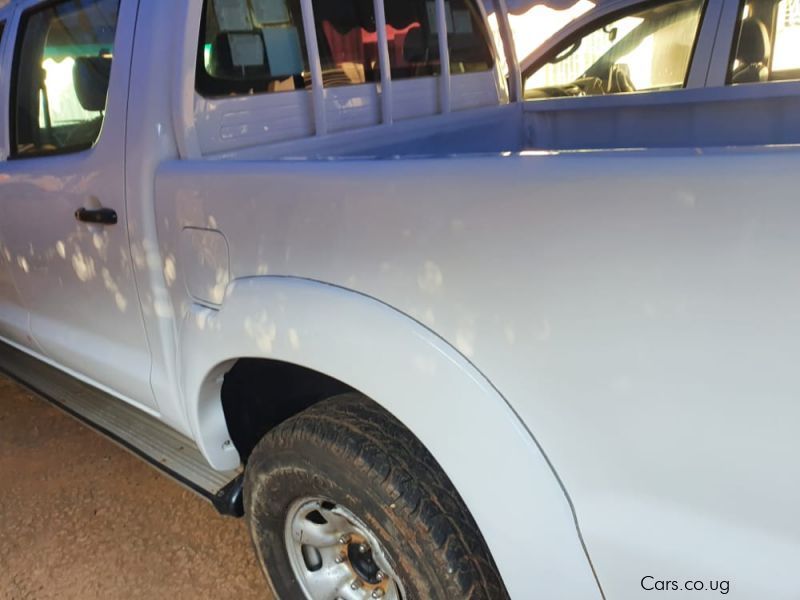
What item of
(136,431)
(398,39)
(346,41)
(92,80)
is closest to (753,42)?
(398,39)

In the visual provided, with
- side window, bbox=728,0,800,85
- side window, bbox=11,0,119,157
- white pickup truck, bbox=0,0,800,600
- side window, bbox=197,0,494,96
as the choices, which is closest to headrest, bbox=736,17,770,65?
side window, bbox=728,0,800,85

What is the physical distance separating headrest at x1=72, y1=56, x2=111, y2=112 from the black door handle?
33 cm

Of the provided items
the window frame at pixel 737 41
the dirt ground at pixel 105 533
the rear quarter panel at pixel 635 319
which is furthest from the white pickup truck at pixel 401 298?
the window frame at pixel 737 41

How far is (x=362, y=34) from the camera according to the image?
2512 mm

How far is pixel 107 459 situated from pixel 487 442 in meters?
2.53

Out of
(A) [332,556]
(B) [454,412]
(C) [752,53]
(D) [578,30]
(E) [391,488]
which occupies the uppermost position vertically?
(D) [578,30]

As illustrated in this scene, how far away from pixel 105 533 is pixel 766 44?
16.4 ft

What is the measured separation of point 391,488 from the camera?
159 cm

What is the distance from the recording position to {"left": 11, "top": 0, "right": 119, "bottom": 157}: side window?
7.33 ft

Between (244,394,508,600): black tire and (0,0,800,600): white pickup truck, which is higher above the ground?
(0,0,800,600): white pickup truck

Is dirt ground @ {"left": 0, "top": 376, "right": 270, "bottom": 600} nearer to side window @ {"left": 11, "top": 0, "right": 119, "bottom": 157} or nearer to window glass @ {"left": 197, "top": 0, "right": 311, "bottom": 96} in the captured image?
side window @ {"left": 11, "top": 0, "right": 119, "bottom": 157}

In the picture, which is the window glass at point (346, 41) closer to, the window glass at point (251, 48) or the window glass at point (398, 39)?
the window glass at point (398, 39)

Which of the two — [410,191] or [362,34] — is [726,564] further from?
[362,34]

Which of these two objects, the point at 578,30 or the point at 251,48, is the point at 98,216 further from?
the point at 578,30
